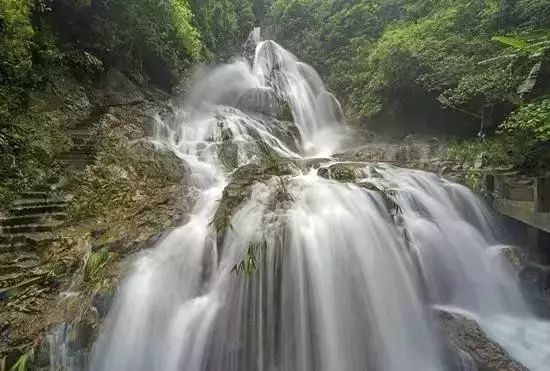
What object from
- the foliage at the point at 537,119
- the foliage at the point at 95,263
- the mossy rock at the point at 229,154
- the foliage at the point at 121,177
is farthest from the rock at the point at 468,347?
the mossy rock at the point at 229,154

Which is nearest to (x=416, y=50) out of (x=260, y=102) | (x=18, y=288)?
(x=260, y=102)

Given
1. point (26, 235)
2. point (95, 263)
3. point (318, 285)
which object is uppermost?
point (26, 235)

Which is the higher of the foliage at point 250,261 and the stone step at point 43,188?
the stone step at point 43,188

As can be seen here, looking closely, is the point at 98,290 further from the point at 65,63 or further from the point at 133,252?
the point at 65,63

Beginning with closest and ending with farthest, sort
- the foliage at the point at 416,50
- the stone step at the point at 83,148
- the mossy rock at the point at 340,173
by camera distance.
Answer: the stone step at the point at 83,148 < the mossy rock at the point at 340,173 < the foliage at the point at 416,50

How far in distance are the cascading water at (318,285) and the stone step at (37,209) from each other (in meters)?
2.12

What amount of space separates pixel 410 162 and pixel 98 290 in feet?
29.2

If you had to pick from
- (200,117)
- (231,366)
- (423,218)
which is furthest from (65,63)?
(423,218)

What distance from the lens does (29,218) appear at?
6047mm

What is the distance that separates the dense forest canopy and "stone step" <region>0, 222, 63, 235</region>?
1.27 meters

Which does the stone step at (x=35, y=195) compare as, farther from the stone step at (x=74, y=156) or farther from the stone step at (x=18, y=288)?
the stone step at (x=18, y=288)

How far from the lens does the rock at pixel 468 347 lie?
449 cm

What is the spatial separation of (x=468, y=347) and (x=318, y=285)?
216 centimetres

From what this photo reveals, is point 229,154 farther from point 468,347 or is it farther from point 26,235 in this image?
point 468,347
